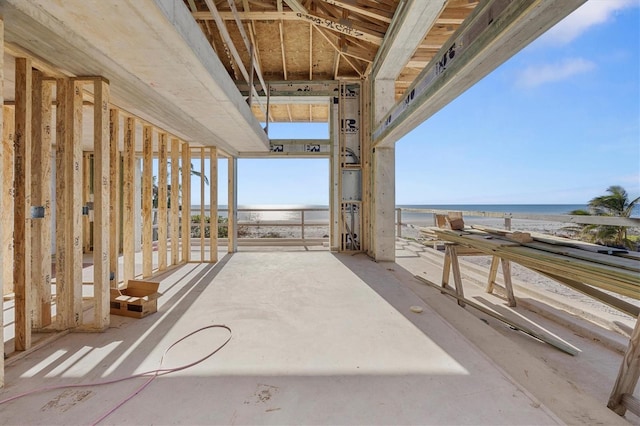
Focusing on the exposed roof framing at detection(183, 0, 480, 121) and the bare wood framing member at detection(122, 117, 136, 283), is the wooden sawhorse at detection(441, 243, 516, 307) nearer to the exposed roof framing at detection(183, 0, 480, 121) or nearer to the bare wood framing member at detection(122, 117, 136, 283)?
the exposed roof framing at detection(183, 0, 480, 121)

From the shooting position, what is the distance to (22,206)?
6.64ft

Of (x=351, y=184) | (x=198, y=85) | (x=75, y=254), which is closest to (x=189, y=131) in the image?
(x=198, y=85)

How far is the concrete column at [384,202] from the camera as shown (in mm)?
5212

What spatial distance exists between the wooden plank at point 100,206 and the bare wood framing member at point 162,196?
2.10 metres

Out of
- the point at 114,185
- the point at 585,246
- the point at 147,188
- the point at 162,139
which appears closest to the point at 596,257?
the point at 585,246

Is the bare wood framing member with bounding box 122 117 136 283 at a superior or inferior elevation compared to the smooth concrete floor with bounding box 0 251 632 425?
superior

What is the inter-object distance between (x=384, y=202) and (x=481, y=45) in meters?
3.47

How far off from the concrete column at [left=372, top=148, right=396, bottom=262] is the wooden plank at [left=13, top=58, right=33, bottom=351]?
15.7ft

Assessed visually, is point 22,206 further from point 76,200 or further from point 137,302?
point 137,302

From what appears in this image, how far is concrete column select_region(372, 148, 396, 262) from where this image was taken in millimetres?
5212

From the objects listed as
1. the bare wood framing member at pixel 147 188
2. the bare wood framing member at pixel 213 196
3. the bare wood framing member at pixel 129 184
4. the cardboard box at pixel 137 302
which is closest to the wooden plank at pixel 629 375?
the cardboard box at pixel 137 302

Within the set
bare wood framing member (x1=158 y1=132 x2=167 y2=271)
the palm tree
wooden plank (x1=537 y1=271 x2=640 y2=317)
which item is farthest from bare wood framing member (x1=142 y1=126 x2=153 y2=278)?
the palm tree

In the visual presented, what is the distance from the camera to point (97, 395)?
155 cm

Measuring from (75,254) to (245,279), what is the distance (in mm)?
2089
